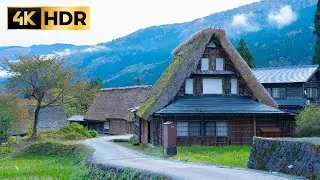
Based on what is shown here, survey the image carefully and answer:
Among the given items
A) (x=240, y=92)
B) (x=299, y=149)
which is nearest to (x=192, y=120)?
(x=240, y=92)

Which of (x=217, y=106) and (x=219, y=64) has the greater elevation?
(x=219, y=64)

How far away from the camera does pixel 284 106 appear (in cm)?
5184

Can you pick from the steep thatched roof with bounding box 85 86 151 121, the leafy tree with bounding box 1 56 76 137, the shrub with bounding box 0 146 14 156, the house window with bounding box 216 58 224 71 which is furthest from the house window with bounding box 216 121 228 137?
the leafy tree with bounding box 1 56 76 137

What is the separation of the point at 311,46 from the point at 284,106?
244 feet

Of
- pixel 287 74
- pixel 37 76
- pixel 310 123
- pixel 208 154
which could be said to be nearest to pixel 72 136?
pixel 37 76

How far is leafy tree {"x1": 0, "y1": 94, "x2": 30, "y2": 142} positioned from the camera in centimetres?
4709

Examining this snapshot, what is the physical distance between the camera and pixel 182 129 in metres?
35.2

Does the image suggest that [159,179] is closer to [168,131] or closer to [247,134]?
[168,131]

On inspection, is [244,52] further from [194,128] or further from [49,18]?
[49,18]

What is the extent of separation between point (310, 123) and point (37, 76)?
1083 inches

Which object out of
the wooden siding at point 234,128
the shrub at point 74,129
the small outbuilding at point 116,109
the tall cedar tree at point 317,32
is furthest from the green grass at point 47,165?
the tall cedar tree at point 317,32

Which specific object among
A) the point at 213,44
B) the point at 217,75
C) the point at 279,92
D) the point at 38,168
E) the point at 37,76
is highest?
the point at 213,44

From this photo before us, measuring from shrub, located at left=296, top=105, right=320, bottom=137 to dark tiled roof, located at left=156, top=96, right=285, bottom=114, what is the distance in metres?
2.11

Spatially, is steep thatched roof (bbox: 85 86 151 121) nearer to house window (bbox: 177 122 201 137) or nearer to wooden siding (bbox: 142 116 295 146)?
wooden siding (bbox: 142 116 295 146)
